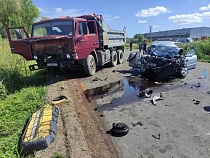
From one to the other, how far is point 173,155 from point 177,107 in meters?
2.30

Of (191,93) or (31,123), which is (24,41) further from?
(191,93)

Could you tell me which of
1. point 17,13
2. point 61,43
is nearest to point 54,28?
point 61,43

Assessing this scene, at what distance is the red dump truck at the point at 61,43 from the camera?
7.37 meters

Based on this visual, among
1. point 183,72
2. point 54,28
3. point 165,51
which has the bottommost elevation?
point 183,72

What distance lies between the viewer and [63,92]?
654 cm

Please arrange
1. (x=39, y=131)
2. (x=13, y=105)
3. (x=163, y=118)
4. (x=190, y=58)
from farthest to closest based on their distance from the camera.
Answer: (x=190, y=58) → (x=13, y=105) → (x=163, y=118) → (x=39, y=131)

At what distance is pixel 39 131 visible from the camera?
11.8 ft

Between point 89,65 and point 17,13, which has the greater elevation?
point 17,13

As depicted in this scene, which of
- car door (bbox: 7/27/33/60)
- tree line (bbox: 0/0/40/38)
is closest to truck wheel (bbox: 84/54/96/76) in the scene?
car door (bbox: 7/27/33/60)

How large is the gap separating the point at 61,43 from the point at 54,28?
134 centimetres

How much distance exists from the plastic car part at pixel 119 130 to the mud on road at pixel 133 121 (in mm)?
103

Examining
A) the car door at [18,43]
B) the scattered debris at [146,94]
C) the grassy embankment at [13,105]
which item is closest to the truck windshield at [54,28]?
the car door at [18,43]

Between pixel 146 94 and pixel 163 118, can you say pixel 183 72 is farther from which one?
pixel 163 118

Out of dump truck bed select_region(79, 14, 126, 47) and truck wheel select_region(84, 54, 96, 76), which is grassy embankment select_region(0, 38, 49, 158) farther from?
dump truck bed select_region(79, 14, 126, 47)
